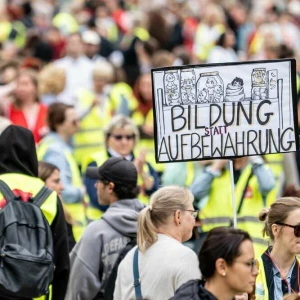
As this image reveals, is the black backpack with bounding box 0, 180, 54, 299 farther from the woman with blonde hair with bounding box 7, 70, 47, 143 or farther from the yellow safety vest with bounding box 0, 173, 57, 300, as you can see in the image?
the woman with blonde hair with bounding box 7, 70, 47, 143

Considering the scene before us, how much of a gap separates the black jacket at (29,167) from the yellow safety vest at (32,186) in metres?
0.05

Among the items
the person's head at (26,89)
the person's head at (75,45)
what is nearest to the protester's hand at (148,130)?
the person's head at (26,89)

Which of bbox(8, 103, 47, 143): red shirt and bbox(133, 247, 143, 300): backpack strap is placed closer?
bbox(133, 247, 143, 300): backpack strap

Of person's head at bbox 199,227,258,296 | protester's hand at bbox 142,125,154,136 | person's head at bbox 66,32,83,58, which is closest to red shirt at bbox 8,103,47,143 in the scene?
protester's hand at bbox 142,125,154,136

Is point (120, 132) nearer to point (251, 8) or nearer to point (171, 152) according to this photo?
point (171, 152)

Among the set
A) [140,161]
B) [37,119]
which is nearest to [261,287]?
[140,161]

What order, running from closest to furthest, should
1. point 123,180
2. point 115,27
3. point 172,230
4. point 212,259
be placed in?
point 212,259 → point 172,230 → point 123,180 → point 115,27

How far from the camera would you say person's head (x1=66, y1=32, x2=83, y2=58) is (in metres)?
17.7

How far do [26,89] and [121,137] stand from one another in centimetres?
283

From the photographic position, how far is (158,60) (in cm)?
1611

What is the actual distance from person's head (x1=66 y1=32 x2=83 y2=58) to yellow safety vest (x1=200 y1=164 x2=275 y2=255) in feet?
25.2

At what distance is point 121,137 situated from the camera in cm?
1079

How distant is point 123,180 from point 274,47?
8.92 metres

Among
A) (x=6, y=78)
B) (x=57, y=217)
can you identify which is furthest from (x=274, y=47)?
(x=57, y=217)
